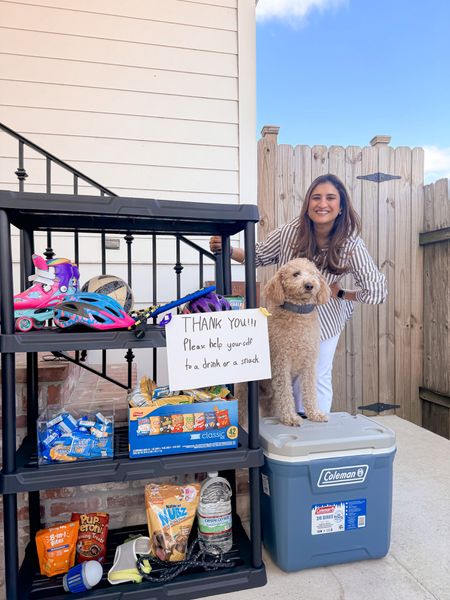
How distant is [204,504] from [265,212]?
2163mm

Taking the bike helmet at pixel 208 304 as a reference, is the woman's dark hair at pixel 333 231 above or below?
above

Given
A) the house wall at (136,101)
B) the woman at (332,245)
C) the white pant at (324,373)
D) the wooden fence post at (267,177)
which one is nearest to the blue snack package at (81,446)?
the woman at (332,245)

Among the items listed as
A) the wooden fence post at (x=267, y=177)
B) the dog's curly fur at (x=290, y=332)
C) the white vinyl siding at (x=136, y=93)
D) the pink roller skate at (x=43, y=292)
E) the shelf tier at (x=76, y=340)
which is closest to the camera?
the shelf tier at (x=76, y=340)

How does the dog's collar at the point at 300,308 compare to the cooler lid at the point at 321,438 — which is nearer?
the cooler lid at the point at 321,438

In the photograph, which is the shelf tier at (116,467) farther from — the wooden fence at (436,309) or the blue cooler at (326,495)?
the wooden fence at (436,309)

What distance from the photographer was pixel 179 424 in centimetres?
122

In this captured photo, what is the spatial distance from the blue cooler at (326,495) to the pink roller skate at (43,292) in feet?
2.80

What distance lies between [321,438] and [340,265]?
76cm

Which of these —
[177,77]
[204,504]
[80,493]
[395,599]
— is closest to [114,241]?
[177,77]

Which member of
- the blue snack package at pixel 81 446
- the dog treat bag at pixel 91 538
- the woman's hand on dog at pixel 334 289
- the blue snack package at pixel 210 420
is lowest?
the dog treat bag at pixel 91 538

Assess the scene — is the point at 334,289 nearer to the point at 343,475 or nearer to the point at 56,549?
the point at 343,475

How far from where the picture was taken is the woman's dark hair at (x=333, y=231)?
1705 millimetres

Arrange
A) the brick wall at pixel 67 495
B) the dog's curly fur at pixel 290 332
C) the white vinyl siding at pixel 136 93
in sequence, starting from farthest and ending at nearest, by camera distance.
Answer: the white vinyl siding at pixel 136 93 → the dog's curly fur at pixel 290 332 → the brick wall at pixel 67 495

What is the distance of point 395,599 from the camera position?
1206 millimetres
